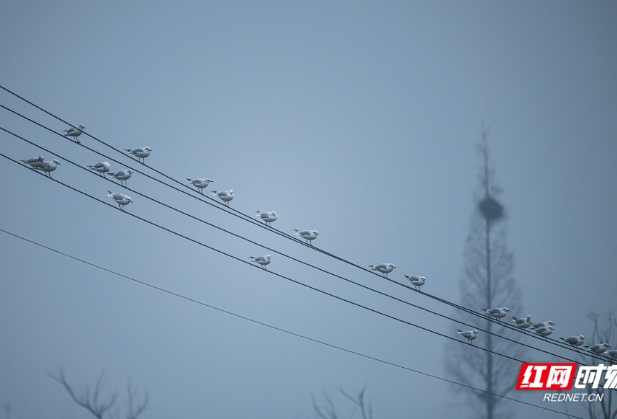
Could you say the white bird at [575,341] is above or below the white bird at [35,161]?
above

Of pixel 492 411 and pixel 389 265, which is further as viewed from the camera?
pixel 492 411

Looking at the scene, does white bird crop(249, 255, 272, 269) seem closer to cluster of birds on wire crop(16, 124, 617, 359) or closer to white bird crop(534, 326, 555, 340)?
cluster of birds on wire crop(16, 124, 617, 359)

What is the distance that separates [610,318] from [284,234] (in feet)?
76.2

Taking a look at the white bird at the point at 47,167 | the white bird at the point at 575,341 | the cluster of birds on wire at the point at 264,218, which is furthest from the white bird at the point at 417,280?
the white bird at the point at 47,167

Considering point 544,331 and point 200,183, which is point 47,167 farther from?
point 544,331

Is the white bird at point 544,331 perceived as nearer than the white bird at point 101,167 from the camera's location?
No

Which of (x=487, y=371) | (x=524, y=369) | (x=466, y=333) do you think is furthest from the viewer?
(x=487, y=371)

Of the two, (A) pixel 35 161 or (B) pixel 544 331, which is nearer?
(A) pixel 35 161

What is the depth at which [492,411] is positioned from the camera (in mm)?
31094

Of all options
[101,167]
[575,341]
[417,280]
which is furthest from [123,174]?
[575,341]

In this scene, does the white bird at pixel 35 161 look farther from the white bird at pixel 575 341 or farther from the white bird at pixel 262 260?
the white bird at pixel 575 341

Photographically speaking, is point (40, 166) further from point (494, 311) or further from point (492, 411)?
point (492, 411)

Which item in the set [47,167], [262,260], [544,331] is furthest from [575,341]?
[47,167]

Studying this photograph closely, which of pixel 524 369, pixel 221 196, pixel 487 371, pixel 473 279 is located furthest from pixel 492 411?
pixel 221 196
